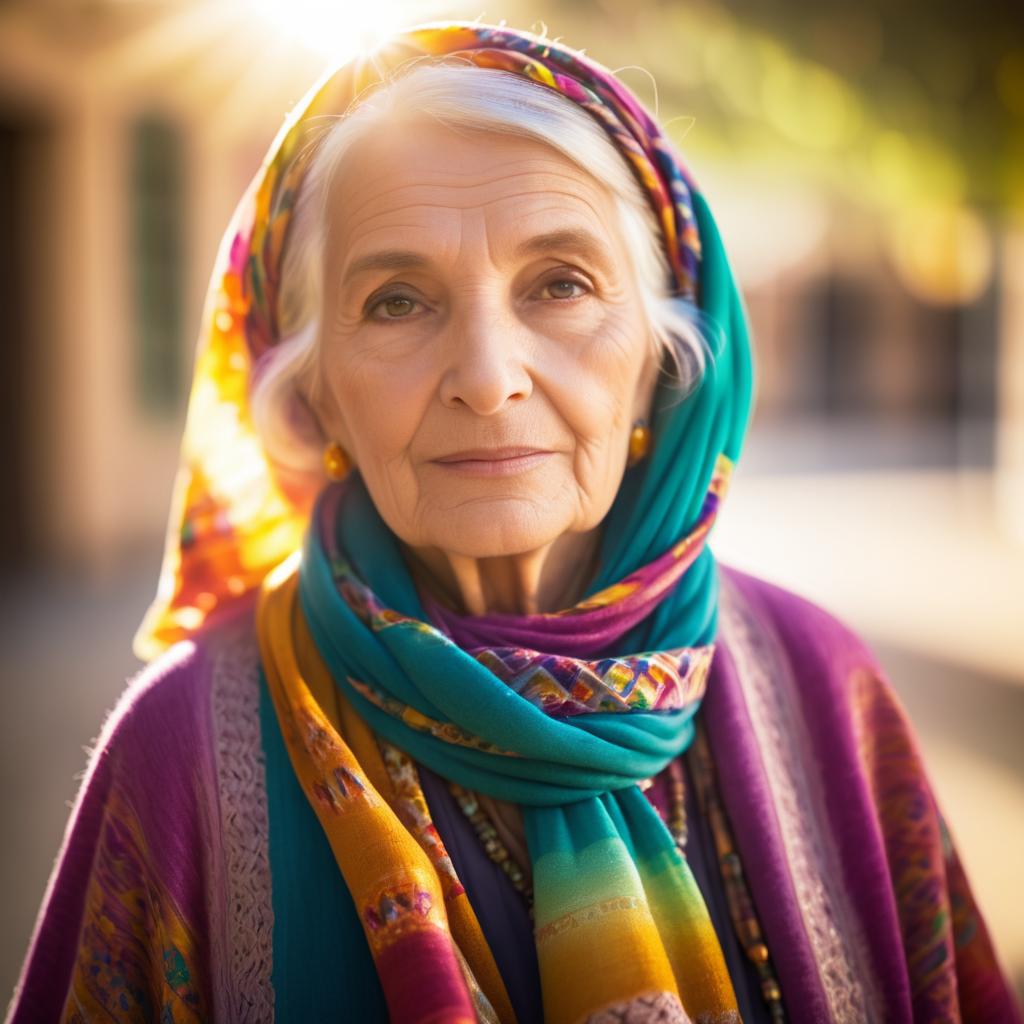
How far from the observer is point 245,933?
136 cm

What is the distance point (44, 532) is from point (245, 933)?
751 cm

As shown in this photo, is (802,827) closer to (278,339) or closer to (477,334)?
(477,334)

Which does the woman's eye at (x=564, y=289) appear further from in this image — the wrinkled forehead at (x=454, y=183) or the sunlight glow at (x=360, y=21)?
the sunlight glow at (x=360, y=21)

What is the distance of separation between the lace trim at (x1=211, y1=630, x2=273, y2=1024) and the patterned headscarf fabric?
1.04 ft

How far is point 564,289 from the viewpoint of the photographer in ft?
4.93

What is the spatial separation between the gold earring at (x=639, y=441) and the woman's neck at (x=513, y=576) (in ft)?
0.48

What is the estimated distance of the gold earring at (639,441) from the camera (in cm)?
163

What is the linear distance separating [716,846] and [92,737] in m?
3.81

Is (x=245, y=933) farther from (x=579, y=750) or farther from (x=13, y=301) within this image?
(x=13, y=301)

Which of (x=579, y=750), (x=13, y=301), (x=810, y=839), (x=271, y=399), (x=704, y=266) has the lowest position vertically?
(x=810, y=839)

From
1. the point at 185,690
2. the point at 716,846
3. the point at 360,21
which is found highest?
the point at 360,21

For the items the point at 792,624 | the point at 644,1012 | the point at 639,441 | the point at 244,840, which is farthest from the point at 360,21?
the point at 644,1012

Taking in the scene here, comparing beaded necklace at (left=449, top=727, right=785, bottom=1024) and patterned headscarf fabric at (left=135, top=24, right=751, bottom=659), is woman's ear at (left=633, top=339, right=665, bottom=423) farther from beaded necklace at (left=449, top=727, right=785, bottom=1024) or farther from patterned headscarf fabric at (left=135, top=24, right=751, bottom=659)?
beaded necklace at (left=449, top=727, right=785, bottom=1024)

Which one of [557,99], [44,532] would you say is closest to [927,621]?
[557,99]
